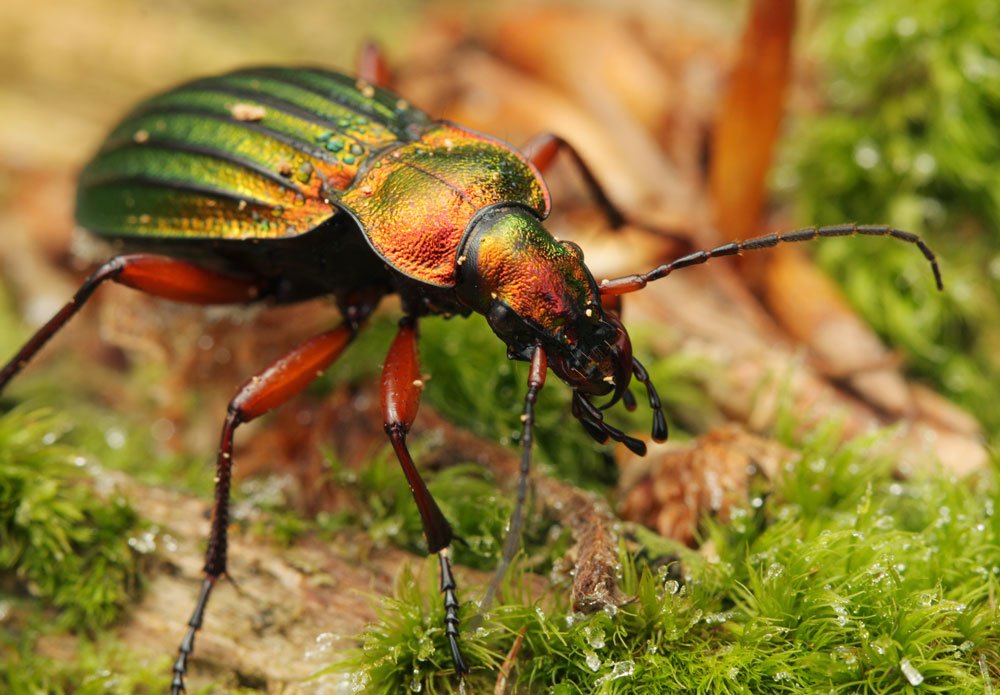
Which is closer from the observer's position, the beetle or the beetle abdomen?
the beetle

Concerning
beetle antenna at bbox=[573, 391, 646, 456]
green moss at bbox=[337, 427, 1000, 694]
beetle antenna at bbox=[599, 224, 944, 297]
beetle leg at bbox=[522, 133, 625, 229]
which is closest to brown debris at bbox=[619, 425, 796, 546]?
green moss at bbox=[337, 427, 1000, 694]

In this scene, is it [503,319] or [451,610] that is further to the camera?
[503,319]

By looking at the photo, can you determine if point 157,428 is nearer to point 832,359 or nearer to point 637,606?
point 637,606

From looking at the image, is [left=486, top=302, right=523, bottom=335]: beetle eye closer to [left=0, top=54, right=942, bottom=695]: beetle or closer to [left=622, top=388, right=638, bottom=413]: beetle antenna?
[left=0, top=54, right=942, bottom=695]: beetle

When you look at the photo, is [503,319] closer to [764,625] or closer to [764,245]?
[764,245]

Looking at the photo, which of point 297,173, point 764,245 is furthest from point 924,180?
point 297,173

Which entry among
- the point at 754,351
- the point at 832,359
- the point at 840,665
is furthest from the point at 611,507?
the point at 832,359

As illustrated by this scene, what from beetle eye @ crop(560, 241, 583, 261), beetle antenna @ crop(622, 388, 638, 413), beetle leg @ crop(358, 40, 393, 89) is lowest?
beetle antenna @ crop(622, 388, 638, 413)
